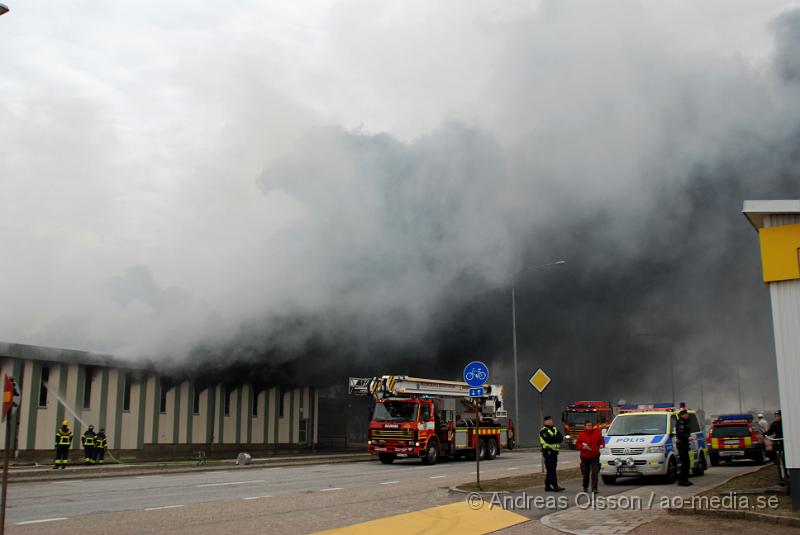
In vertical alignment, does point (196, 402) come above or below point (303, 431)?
above

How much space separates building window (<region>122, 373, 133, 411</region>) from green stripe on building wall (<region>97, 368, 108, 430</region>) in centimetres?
94

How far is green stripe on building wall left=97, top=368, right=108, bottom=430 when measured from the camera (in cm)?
3249

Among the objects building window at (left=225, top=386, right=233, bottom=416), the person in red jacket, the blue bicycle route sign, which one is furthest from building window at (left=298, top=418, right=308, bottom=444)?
the person in red jacket

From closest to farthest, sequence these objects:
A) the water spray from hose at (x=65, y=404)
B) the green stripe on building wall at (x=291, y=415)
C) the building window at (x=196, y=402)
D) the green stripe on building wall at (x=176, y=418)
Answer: the water spray from hose at (x=65, y=404), the green stripe on building wall at (x=176, y=418), the building window at (x=196, y=402), the green stripe on building wall at (x=291, y=415)

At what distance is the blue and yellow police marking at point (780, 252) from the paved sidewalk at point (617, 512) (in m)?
4.41

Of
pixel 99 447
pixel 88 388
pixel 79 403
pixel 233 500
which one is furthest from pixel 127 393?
pixel 233 500

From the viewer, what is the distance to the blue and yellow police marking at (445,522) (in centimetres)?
1134

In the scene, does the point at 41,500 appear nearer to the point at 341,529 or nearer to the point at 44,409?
the point at 341,529

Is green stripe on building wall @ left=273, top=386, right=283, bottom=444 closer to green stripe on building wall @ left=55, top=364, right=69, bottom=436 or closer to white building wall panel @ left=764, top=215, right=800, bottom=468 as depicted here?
green stripe on building wall @ left=55, top=364, right=69, bottom=436

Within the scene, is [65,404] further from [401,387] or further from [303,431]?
[303,431]

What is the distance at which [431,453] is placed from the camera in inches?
1139

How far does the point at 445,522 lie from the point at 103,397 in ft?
80.6

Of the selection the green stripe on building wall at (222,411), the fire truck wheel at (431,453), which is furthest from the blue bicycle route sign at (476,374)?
the green stripe on building wall at (222,411)

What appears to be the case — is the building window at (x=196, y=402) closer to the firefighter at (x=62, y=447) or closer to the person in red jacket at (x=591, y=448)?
the firefighter at (x=62, y=447)
